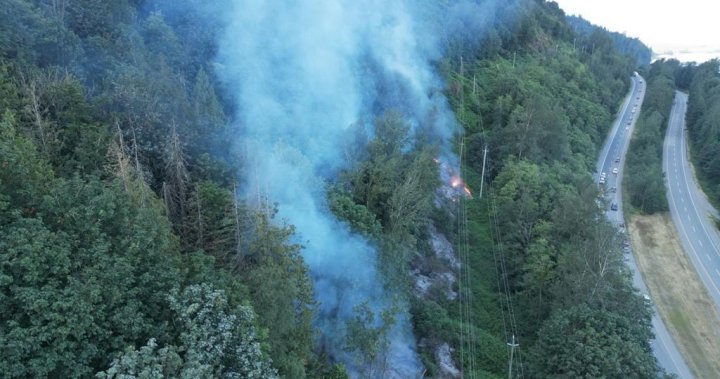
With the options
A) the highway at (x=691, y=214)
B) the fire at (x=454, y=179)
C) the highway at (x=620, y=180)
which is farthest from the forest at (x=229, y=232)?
the highway at (x=691, y=214)

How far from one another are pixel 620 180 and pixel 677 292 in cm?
2302

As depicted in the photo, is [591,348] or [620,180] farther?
[620,180]

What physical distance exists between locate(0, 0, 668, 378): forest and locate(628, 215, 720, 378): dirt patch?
30.1ft

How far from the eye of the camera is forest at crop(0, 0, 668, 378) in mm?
12219

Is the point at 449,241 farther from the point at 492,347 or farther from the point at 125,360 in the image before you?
the point at 125,360

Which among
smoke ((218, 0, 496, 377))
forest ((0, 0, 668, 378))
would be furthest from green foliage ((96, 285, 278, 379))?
smoke ((218, 0, 496, 377))

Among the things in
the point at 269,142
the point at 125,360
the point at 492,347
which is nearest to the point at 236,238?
the point at 125,360

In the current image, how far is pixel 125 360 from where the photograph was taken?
→ 35.4 feet

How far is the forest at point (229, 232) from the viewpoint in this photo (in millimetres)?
12219

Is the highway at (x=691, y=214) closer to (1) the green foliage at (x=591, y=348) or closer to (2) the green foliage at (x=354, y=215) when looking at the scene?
(1) the green foliage at (x=591, y=348)

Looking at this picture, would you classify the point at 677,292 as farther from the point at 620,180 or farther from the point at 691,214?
the point at 620,180

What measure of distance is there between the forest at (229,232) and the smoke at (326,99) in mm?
259

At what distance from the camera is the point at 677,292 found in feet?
131

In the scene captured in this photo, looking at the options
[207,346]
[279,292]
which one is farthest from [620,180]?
[207,346]
